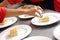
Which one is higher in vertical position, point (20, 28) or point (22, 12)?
Result: point (22, 12)

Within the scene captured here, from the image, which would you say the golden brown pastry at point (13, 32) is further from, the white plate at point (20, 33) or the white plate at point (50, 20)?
the white plate at point (50, 20)

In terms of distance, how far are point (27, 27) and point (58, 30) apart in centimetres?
23

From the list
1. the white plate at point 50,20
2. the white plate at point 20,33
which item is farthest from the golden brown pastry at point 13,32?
the white plate at point 50,20

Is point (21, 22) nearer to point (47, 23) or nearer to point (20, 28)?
point (20, 28)

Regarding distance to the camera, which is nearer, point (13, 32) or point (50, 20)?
point (13, 32)

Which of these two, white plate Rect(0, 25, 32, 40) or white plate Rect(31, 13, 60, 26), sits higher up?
white plate Rect(31, 13, 60, 26)

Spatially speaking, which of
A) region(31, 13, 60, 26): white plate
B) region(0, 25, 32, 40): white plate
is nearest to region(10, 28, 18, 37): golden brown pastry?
region(0, 25, 32, 40): white plate

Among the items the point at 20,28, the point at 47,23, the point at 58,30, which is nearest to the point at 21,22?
the point at 20,28

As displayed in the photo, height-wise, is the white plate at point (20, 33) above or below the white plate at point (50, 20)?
below

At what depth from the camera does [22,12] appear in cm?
95

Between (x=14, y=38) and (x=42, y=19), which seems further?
(x=42, y=19)

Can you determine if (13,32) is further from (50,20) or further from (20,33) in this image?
(50,20)

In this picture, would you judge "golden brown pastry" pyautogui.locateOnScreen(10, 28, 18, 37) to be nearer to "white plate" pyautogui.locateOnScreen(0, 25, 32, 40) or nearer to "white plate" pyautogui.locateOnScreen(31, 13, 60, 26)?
"white plate" pyautogui.locateOnScreen(0, 25, 32, 40)

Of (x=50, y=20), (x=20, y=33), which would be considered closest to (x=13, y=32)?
(x=20, y=33)
